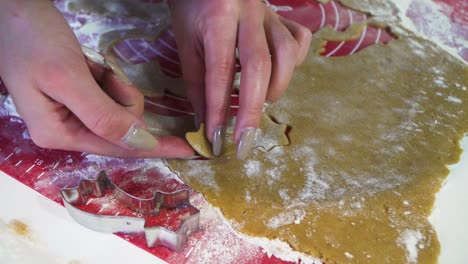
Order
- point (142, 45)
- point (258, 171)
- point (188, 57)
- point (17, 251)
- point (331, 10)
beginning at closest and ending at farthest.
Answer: point (17, 251) < point (258, 171) < point (188, 57) < point (142, 45) < point (331, 10)

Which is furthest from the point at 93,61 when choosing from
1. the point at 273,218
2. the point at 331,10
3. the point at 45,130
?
the point at 331,10

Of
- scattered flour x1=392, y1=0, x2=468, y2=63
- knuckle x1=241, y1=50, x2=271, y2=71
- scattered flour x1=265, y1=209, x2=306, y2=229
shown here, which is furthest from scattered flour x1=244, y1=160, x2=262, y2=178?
scattered flour x1=392, y1=0, x2=468, y2=63

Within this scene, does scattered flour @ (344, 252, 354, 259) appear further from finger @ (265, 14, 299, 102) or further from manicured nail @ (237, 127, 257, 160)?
finger @ (265, 14, 299, 102)

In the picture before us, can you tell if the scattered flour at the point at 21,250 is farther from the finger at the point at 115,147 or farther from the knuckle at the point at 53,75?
the knuckle at the point at 53,75

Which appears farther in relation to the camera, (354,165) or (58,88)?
(354,165)

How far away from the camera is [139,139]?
94 cm

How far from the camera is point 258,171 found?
1085 millimetres

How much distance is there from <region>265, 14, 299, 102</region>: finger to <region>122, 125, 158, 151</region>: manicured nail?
32 cm

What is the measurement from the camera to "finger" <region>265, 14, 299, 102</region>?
108 centimetres

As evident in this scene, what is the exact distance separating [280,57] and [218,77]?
0.53ft

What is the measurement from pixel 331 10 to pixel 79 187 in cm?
118

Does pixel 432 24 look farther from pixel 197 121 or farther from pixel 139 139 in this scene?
pixel 139 139

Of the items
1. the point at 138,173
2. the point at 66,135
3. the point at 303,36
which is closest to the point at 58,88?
the point at 66,135

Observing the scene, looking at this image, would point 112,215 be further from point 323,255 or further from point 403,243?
point 403,243
